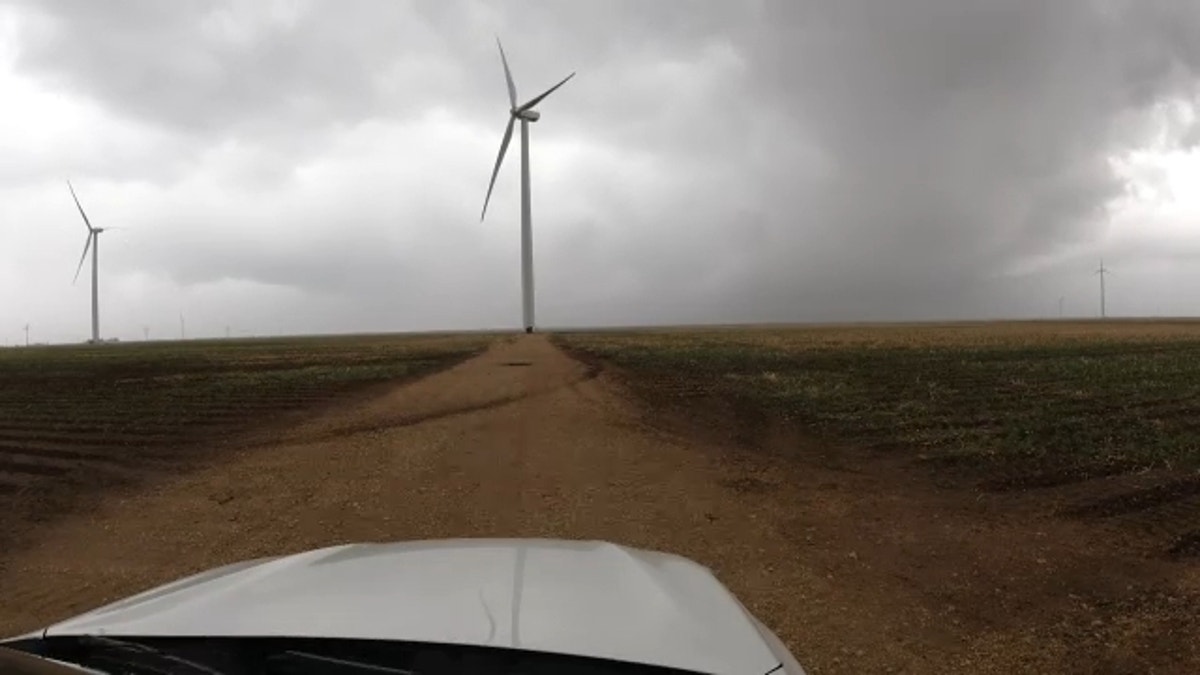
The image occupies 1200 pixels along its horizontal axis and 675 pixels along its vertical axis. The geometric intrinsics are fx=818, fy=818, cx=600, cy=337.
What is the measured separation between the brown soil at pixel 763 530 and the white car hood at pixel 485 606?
10.0ft

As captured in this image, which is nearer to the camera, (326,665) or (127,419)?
(326,665)

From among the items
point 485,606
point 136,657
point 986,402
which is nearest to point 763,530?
point 485,606

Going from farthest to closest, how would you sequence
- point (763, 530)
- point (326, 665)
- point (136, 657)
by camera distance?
point (763, 530) → point (136, 657) → point (326, 665)

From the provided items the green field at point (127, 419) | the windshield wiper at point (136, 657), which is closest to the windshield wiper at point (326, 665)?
the windshield wiper at point (136, 657)

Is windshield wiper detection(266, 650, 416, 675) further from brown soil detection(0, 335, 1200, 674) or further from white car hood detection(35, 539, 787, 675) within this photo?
brown soil detection(0, 335, 1200, 674)

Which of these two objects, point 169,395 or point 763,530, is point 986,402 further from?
point 169,395

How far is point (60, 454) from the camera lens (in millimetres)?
13188

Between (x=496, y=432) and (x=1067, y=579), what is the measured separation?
375 inches

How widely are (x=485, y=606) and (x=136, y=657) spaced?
111cm

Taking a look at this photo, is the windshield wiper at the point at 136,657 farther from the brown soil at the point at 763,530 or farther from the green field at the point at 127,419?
the green field at the point at 127,419

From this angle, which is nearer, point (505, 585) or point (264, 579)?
point (505, 585)

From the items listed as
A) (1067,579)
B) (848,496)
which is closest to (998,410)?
(848,496)

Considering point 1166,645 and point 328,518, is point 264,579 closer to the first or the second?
point 1166,645

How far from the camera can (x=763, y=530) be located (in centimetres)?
859
